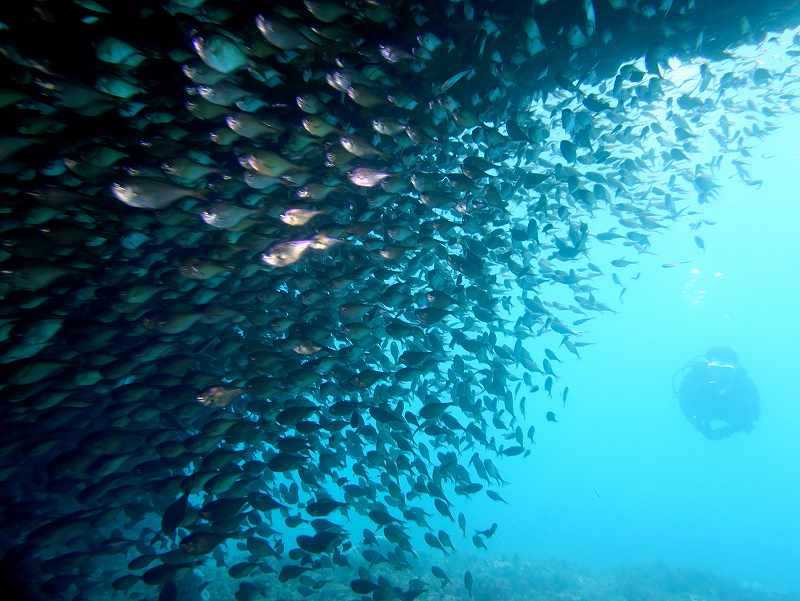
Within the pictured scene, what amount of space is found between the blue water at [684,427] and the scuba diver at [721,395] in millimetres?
25423

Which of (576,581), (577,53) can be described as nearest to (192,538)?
(577,53)

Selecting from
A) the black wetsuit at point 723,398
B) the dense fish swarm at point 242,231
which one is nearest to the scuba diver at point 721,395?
the black wetsuit at point 723,398

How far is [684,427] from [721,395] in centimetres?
11017

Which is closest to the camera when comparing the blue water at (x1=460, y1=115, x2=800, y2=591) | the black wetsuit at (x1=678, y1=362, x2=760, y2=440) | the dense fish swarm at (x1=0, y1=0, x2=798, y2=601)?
the dense fish swarm at (x1=0, y1=0, x2=798, y2=601)

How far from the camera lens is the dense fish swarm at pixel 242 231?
15.3 ft

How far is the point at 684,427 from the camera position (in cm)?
11088

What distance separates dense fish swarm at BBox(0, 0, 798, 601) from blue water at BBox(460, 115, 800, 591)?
156ft

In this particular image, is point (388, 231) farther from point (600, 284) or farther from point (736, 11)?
point (600, 284)

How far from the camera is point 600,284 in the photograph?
310 feet

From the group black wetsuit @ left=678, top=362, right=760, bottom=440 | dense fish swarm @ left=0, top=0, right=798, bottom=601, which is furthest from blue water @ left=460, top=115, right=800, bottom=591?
dense fish swarm @ left=0, top=0, right=798, bottom=601

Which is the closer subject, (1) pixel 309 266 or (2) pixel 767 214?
(1) pixel 309 266

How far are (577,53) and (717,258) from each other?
370 ft

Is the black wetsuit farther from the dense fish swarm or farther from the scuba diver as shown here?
the dense fish swarm

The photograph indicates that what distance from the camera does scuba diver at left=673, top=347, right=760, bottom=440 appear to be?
24469 mm
